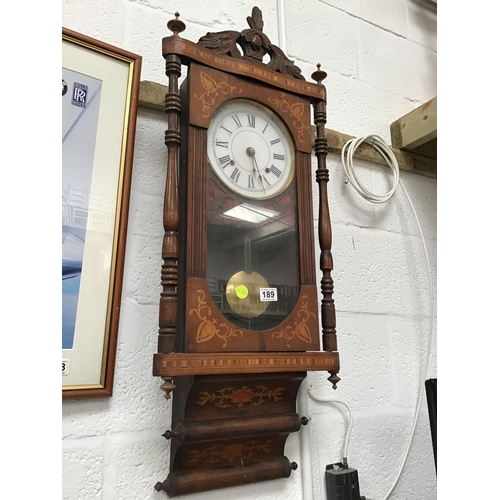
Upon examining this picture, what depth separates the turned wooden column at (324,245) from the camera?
81 centimetres

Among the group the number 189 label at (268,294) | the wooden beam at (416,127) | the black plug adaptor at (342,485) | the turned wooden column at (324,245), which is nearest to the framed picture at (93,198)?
the number 189 label at (268,294)

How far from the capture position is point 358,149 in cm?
111

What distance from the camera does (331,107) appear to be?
112 cm

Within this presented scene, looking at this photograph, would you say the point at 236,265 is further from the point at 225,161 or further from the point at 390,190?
the point at 390,190

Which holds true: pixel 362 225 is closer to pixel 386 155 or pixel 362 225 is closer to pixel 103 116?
pixel 386 155

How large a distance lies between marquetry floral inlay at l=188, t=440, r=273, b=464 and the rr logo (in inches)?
22.7

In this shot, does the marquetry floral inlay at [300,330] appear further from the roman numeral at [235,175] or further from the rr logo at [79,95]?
the rr logo at [79,95]

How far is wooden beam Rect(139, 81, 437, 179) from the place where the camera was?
857mm

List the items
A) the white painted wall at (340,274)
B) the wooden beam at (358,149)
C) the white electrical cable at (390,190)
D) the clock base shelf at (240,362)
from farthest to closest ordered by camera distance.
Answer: the white electrical cable at (390,190) < the wooden beam at (358,149) < the white painted wall at (340,274) < the clock base shelf at (240,362)

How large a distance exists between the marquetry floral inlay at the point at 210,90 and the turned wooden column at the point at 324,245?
191 mm

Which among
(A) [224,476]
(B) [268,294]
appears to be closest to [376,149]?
(B) [268,294]
